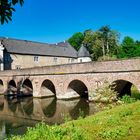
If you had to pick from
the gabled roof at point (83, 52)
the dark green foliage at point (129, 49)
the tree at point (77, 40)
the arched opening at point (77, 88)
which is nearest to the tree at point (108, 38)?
the dark green foliage at point (129, 49)

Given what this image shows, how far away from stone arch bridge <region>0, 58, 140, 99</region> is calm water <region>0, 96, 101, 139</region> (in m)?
1.76

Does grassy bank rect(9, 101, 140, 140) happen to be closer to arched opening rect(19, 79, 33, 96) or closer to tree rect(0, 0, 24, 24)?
tree rect(0, 0, 24, 24)

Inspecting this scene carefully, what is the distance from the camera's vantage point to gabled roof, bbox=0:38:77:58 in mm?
41912

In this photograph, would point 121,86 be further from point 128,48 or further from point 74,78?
point 128,48

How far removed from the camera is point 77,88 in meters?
26.4

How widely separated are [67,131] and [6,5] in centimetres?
336

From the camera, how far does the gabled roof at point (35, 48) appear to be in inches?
1650

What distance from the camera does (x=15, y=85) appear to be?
34562mm

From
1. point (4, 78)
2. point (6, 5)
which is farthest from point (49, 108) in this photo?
point (6, 5)

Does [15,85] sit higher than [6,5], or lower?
lower

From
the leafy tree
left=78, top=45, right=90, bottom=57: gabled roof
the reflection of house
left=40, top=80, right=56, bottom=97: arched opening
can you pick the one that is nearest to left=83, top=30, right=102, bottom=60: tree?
the leafy tree

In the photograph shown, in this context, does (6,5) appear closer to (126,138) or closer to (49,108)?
(126,138)

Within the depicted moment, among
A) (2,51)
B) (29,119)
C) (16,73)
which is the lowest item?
(29,119)

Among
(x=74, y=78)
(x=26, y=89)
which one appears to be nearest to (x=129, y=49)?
(x=26, y=89)
